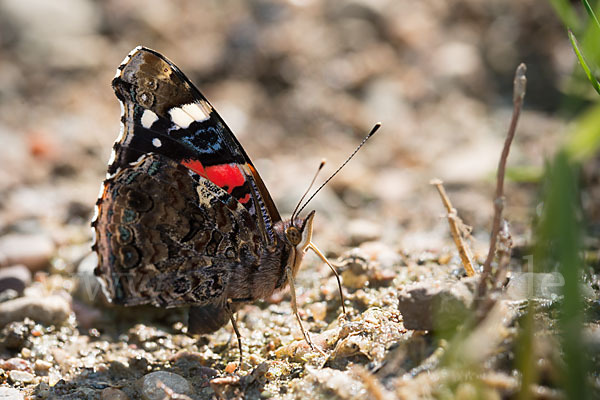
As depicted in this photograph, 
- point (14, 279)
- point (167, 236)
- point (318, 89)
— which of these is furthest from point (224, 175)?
point (318, 89)

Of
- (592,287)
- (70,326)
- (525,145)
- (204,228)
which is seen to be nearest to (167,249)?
(204,228)

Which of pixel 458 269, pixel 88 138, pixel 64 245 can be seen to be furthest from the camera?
pixel 88 138

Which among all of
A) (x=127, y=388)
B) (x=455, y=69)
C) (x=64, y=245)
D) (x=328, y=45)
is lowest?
(x=127, y=388)

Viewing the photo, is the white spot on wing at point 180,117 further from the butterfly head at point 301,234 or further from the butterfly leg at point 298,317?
the butterfly leg at point 298,317

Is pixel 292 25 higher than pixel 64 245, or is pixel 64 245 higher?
pixel 292 25

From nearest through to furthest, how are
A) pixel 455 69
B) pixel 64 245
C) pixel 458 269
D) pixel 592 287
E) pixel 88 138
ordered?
1. pixel 592 287
2. pixel 458 269
3. pixel 64 245
4. pixel 88 138
5. pixel 455 69

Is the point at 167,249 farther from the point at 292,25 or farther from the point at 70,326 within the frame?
the point at 292,25

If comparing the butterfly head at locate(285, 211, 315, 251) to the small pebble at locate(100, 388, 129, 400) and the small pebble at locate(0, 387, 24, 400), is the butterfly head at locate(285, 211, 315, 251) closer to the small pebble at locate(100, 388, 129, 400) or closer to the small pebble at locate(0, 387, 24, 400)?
the small pebble at locate(100, 388, 129, 400)
